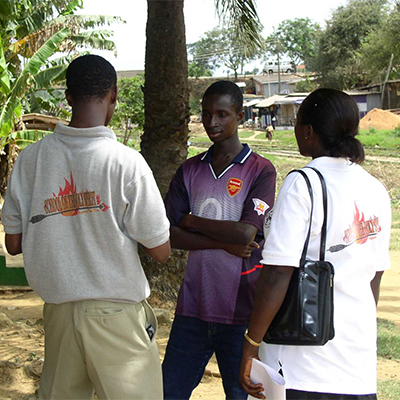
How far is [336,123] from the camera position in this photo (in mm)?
2119

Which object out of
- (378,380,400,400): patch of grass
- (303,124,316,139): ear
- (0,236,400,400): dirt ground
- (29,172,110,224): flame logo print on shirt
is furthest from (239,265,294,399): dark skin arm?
(378,380,400,400): patch of grass

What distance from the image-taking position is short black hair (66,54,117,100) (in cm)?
218

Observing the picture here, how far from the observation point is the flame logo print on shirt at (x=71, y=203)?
2084mm

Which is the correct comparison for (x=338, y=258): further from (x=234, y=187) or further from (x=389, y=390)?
(x=389, y=390)

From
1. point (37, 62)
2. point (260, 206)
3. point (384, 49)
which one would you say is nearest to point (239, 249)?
point (260, 206)

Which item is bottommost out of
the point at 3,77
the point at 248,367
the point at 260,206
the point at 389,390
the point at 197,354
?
the point at 389,390

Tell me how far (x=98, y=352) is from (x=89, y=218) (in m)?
0.50

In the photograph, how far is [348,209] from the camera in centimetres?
202

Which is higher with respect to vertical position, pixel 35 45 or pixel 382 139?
pixel 35 45

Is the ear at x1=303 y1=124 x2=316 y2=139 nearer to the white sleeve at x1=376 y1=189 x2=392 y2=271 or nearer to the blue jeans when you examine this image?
the white sleeve at x1=376 y1=189 x2=392 y2=271

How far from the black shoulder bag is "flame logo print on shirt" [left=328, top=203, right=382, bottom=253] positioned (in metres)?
0.08

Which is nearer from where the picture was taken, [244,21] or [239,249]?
[239,249]

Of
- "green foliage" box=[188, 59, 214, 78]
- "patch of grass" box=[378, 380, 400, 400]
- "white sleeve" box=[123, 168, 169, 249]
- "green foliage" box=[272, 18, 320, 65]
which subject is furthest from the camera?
"green foliage" box=[272, 18, 320, 65]

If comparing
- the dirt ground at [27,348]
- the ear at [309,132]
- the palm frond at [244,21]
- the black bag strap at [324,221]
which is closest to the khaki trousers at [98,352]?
the black bag strap at [324,221]
